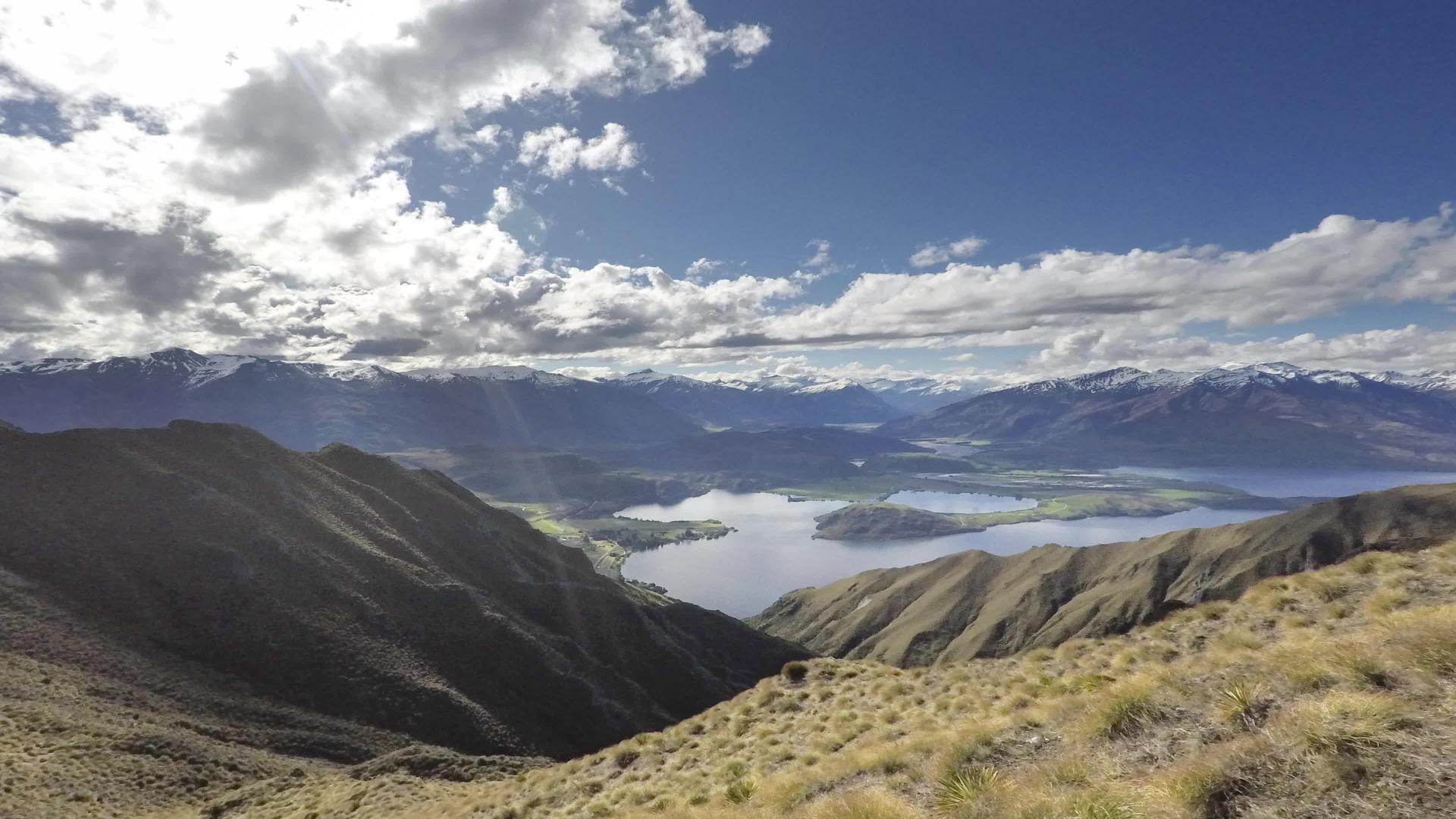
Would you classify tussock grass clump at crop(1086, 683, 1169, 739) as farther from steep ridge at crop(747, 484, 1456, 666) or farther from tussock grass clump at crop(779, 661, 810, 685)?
steep ridge at crop(747, 484, 1456, 666)

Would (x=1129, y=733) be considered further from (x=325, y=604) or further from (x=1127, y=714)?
(x=325, y=604)

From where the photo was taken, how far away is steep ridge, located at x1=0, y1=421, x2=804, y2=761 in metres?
60.9

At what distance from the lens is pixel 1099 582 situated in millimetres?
143000

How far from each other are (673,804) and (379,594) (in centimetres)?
7509

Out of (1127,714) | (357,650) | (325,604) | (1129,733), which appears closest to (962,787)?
(1129,733)

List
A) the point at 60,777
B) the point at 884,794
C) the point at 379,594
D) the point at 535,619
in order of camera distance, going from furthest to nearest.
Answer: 1. the point at 535,619
2. the point at 379,594
3. the point at 60,777
4. the point at 884,794

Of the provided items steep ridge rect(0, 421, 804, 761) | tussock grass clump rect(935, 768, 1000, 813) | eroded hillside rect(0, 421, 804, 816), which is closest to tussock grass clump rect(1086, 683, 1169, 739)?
tussock grass clump rect(935, 768, 1000, 813)

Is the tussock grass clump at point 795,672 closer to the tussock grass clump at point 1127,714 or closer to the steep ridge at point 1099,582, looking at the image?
the tussock grass clump at point 1127,714

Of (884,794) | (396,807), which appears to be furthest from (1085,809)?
(396,807)

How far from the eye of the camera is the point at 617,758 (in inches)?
1009

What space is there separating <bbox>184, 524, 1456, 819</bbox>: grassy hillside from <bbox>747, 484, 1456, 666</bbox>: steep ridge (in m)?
115

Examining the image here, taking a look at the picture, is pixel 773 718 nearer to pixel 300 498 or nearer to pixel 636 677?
pixel 636 677

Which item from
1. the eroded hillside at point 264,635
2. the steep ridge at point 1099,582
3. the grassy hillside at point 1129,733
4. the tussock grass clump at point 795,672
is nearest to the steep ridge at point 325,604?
the eroded hillside at point 264,635

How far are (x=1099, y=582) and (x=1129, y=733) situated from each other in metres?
157
